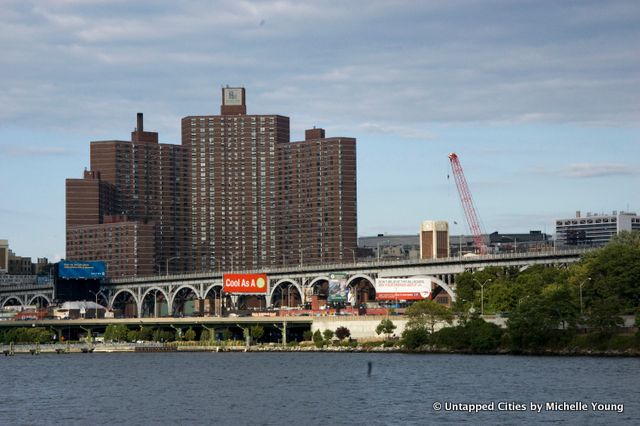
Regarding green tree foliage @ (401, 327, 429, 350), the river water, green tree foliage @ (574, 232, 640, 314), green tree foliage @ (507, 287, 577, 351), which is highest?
green tree foliage @ (574, 232, 640, 314)

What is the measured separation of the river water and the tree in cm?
2309

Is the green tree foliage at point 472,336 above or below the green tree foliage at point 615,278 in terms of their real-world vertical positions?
below

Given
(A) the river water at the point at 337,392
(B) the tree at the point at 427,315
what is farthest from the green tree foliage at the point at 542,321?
(B) the tree at the point at 427,315

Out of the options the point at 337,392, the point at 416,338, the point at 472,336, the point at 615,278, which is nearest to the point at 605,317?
the point at 615,278

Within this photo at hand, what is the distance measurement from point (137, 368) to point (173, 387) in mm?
43195

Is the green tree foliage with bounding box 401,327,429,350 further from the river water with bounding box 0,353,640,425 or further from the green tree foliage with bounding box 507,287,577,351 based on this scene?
the green tree foliage with bounding box 507,287,577,351

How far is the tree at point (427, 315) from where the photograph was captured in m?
195

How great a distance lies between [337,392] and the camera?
118m

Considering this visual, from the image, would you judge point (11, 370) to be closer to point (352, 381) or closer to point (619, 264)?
point (352, 381)

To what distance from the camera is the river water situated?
95.1 meters

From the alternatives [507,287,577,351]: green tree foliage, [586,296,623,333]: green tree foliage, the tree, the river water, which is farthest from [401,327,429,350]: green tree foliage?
[586,296,623,333]: green tree foliage

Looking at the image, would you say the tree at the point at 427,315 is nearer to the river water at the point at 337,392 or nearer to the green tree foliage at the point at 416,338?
the green tree foliage at the point at 416,338

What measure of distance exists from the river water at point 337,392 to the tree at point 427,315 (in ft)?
75.7

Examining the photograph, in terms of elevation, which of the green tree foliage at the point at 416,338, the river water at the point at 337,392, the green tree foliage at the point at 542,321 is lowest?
the river water at the point at 337,392
